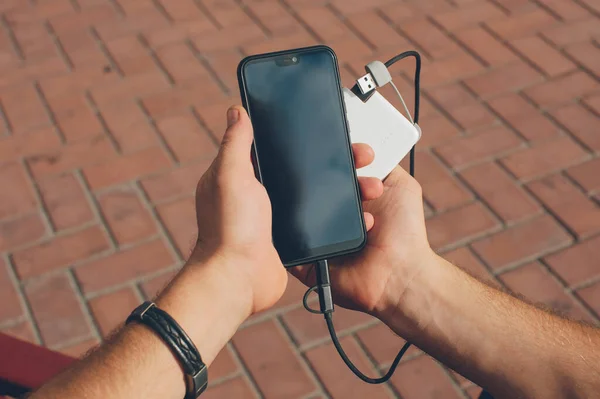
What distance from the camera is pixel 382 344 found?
2.28 meters

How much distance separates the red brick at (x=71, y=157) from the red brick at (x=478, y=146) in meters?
1.30

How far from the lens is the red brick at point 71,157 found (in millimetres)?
2717

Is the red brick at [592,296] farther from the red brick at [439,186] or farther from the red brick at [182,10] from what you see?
the red brick at [182,10]

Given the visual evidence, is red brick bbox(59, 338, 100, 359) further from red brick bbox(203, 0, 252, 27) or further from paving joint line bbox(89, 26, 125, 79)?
red brick bbox(203, 0, 252, 27)

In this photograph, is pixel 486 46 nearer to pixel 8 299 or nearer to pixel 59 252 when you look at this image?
pixel 59 252

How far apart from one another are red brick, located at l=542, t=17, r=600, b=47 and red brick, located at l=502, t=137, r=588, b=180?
660mm

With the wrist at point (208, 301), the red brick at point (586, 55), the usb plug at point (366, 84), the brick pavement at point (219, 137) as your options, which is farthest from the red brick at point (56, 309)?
the red brick at point (586, 55)

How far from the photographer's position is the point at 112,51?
3176mm

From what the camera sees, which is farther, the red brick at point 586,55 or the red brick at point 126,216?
the red brick at point 586,55

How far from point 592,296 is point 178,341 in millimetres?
1618

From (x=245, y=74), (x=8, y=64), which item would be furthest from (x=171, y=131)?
(x=245, y=74)

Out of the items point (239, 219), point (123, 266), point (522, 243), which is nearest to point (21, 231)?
point (123, 266)

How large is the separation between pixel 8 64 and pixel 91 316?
1371 millimetres

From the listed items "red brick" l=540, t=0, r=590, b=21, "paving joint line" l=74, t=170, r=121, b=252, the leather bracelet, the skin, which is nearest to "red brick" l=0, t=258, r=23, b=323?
"paving joint line" l=74, t=170, r=121, b=252
